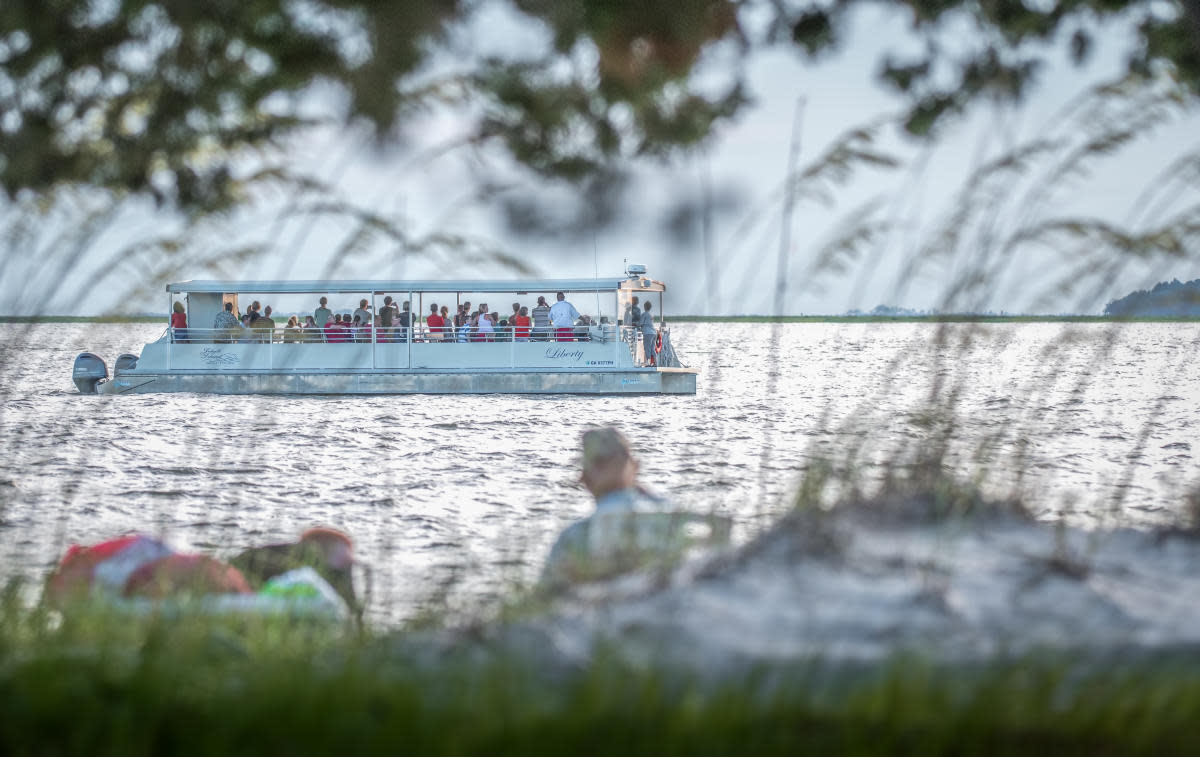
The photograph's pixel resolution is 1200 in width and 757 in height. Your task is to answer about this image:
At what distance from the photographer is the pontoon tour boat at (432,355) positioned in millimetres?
19219

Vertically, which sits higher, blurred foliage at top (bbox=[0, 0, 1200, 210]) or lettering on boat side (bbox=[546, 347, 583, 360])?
blurred foliage at top (bbox=[0, 0, 1200, 210])

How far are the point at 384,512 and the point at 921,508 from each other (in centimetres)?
506

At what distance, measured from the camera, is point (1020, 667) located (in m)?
1.79

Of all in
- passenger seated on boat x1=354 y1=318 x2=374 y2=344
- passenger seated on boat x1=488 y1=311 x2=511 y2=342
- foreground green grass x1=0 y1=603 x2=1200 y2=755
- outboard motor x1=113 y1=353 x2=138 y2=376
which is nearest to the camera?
foreground green grass x1=0 y1=603 x2=1200 y2=755

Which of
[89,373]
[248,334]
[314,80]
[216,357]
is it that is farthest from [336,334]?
[314,80]

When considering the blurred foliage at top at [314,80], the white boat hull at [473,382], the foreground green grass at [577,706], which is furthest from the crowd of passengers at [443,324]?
the foreground green grass at [577,706]

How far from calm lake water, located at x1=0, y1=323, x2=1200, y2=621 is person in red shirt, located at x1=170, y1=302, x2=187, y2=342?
1.27m

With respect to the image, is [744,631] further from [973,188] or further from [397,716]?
[973,188]

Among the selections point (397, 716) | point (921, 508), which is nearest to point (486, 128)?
point (921, 508)

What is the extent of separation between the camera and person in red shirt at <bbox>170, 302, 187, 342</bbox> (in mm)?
19598

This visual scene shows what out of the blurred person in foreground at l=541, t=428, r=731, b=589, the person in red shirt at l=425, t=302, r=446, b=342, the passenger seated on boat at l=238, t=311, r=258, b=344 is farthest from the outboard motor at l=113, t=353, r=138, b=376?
the blurred person in foreground at l=541, t=428, r=731, b=589

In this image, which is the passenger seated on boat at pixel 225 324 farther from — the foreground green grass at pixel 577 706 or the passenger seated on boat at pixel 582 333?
the foreground green grass at pixel 577 706

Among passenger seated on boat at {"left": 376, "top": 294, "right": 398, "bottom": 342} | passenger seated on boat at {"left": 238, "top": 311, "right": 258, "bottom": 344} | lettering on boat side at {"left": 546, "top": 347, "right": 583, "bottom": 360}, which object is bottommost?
lettering on boat side at {"left": 546, "top": 347, "right": 583, "bottom": 360}

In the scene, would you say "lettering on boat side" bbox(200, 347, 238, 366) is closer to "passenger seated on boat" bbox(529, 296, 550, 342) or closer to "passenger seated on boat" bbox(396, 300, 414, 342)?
"passenger seated on boat" bbox(396, 300, 414, 342)
